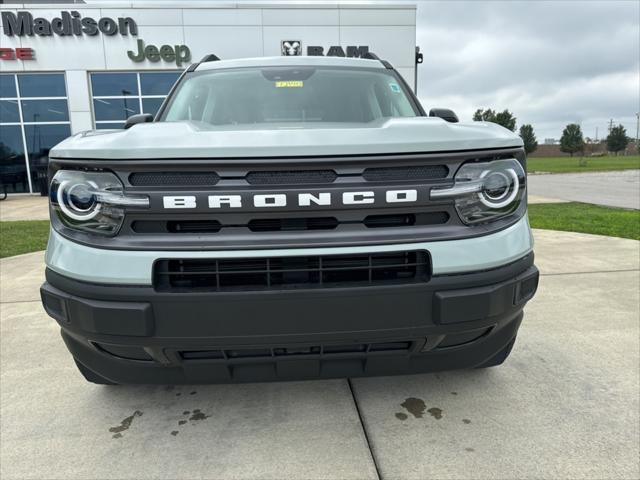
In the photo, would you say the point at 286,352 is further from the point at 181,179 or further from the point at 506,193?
the point at 506,193

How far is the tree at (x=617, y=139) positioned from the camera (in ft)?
243

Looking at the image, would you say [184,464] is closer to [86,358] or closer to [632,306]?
[86,358]

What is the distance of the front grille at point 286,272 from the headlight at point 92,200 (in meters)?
0.25

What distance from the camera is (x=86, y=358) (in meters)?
2.02

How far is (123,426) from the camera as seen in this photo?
2.30 meters

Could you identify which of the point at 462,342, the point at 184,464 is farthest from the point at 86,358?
the point at 462,342

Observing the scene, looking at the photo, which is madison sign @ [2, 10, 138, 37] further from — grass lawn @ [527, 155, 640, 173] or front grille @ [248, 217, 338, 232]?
grass lawn @ [527, 155, 640, 173]

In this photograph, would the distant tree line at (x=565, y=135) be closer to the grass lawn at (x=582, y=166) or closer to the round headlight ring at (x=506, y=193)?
the grass lawn at (x=582, y=166)

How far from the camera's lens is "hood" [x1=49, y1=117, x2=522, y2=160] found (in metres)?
1.68

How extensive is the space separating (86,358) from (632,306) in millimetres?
3904

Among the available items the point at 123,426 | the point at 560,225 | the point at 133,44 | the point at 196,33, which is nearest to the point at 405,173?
the point at 123,426

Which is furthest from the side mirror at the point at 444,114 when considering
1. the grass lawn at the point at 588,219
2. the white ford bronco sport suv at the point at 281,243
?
the grass lawn at the point at 588,219

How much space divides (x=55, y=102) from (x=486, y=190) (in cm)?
1827

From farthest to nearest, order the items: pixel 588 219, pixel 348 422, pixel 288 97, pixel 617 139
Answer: pixel 617 139 < pixel 588 219 < pixel 288 97 < pixel 348 422
